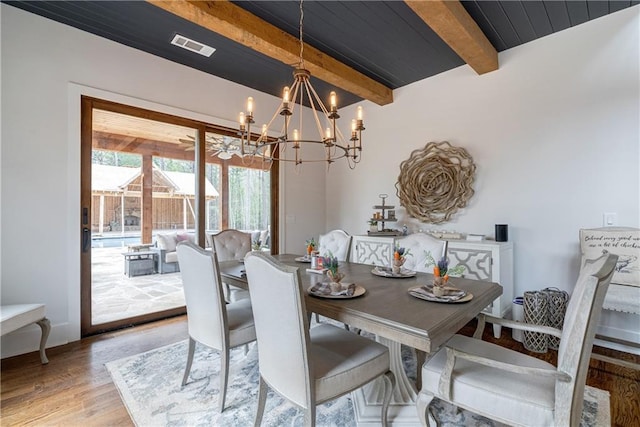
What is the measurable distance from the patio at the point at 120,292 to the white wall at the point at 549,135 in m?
3.38

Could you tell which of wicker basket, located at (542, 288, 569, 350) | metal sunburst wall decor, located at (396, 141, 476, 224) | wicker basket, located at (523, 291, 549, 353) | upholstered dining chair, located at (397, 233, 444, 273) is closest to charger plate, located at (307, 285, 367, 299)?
upholstered dining chair, located at (397, 233, 444, 273)

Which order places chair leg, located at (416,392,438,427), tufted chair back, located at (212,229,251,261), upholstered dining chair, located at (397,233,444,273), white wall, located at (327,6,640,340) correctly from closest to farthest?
chair leg, located at (416,392,438,427) < upholstered dining chair, located at (397,233,444,273) < white wall, located at (327,6,640,340) < tufted chair back, located at (212,229,251,261)

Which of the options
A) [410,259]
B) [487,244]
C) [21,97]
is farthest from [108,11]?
[487,244]

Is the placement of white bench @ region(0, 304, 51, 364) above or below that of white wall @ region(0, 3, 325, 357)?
below

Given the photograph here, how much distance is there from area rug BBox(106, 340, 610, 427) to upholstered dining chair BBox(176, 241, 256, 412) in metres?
0.11

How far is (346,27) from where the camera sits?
2.73m

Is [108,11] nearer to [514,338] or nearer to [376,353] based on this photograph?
[376,353]

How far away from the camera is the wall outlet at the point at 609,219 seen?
102 inches

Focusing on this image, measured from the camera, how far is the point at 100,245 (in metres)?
3.03

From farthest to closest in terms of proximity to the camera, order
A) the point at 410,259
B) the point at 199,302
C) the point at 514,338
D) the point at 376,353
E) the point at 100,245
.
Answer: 1. the point at 100,245
2. the point at 514,338
3. the point at 410,259
4. the point at 199,302
5. the point at 376,353

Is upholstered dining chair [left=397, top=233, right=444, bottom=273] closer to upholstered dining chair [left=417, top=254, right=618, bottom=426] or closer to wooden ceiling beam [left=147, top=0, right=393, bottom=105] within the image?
upholstered dining chair [left=417, top=254, right=618, bottom=426]

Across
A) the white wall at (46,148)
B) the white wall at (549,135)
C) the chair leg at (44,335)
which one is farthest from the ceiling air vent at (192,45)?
the chair leg at (44,335)

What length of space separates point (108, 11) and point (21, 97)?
3.42ft

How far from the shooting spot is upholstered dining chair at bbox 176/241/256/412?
5.75ft
